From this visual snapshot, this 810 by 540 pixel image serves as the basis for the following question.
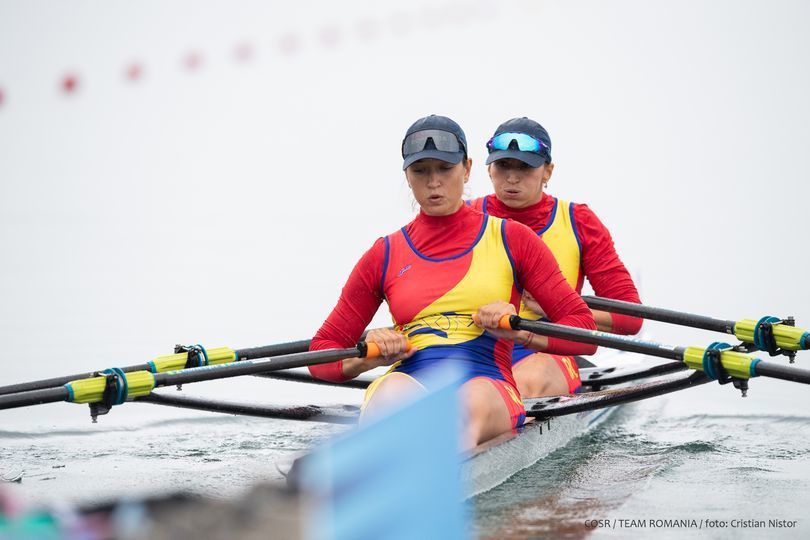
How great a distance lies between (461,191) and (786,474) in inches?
73.7

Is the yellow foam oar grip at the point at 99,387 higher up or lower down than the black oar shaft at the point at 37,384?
lower down

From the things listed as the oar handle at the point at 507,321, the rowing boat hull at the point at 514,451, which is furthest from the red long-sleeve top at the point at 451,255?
the rowing boat hull at the point at 514,451

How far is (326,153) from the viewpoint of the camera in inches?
944

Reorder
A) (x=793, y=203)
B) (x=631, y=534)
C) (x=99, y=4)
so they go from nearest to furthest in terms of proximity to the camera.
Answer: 1. (x=631, y=534)
2. (x=793, y=203)
3. (x=99, y=4)

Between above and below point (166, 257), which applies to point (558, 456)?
below

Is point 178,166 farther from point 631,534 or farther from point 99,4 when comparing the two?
point 631,534

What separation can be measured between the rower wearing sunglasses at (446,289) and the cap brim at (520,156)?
2.87ft

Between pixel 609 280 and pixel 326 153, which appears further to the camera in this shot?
pixel 326 153

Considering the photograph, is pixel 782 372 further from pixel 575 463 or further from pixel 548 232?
pixel 548 232

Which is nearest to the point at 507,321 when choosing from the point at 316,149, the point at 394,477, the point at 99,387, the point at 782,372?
the point at 782,372

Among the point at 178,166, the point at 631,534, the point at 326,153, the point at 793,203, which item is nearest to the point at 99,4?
the point at 178,166

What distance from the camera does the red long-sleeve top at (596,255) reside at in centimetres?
543

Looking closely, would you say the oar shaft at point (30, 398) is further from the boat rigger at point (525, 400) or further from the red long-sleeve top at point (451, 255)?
the red long-sleeve top at point (451, 255)

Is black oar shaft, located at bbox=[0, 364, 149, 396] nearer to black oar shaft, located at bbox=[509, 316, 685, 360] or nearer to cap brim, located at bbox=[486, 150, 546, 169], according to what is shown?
black oar shaft, located at bbox=[509, 316, 685, 360]
